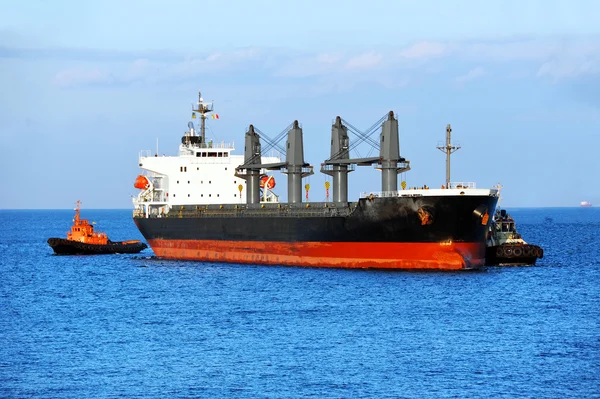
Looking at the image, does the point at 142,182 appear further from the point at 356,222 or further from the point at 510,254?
the point at 510,254

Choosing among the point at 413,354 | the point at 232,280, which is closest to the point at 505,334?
the point at 413,354

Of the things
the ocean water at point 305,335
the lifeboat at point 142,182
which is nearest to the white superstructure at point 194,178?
the lifeboat at point 142,182

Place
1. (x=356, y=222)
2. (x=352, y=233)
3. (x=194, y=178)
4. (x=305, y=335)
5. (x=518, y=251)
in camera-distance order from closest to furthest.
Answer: (x=305, y=335), (x=356, y=222), (x=352, y=233), (x=518, y=251), (x=194, y=178)

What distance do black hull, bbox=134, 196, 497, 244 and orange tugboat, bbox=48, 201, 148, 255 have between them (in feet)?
34.2

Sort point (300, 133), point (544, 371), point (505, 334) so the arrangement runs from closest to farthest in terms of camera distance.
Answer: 1. point (544, 371)
2. point (505, 334)
3. point (300, 133)

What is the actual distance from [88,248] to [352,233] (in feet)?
82.6

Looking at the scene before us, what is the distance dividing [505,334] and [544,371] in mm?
4992

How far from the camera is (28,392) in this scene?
2381 centimetres

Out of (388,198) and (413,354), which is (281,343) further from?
(388,198)

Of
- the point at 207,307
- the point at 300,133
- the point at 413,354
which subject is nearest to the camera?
the point at 413,354

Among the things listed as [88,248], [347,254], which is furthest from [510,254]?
[88,248]

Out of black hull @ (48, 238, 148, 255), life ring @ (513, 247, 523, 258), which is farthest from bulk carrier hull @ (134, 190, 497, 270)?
black hull @ (48, 238, 148, 255)

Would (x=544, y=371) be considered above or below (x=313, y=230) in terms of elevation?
below

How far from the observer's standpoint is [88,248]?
6531 centimetres
